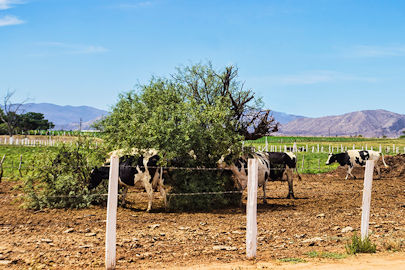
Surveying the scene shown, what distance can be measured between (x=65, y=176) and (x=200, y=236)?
6.28m

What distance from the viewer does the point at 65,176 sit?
48.5 feet

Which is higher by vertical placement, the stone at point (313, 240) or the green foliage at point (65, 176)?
the green foliage at point (65, 176)

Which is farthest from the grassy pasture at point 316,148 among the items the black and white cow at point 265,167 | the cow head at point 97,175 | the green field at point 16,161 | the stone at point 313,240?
the green field at point 16,161

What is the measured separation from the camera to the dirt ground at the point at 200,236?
8.16m

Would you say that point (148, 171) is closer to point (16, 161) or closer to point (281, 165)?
point (281, 165)

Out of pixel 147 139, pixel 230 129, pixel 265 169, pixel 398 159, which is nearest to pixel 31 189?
pixel 147 139

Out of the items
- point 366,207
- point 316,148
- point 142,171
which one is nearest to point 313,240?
point 366,207

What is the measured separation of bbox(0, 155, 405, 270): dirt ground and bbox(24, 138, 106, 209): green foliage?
556 millimetres

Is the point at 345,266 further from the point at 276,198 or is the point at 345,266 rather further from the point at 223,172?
the point at 276,198

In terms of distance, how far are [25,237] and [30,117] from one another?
11468cm

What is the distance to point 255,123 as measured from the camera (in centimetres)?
2314

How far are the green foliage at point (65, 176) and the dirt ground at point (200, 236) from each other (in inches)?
21.9

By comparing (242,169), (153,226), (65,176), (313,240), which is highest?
(242,169)

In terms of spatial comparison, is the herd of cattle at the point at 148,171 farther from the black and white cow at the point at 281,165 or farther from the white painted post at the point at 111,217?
the white painted post at the point at 111,217
